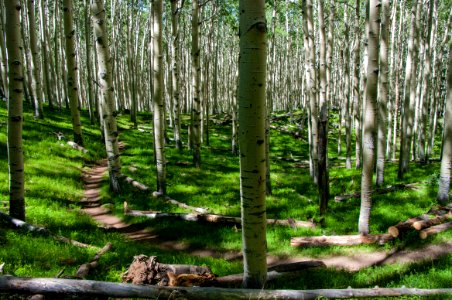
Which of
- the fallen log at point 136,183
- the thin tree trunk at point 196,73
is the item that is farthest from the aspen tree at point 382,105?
the fallen log at point 136,183

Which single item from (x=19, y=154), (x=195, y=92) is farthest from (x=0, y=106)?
(x=19, y=154)

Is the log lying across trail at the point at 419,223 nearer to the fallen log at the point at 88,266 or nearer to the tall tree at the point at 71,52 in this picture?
the fallen log at the point at 88,266

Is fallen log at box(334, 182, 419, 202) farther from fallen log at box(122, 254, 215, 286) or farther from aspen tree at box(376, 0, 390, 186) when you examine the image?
fallen log at box(122, 254, 215, 286)

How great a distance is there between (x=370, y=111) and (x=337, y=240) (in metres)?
2.63

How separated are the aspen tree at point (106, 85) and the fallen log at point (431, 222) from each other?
7721 mm

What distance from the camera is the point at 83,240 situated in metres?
6.83

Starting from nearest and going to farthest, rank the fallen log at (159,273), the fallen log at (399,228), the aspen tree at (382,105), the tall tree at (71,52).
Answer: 1. the fallen log at (159,273)
2. the fallen log at (399,228)
3. the aspen tree at (382,105)
4. the tall tree at (71,52)

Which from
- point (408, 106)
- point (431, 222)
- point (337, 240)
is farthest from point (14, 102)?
point (408, 106)

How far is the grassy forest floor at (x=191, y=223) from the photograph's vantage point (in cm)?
536

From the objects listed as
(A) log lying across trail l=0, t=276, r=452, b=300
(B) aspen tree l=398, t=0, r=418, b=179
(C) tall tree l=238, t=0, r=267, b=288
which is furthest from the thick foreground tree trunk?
(B) aspen tree l=398, t=0, r=418, b=179

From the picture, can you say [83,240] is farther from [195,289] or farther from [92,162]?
[92,162]

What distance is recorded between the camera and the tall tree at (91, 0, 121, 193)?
966 cm

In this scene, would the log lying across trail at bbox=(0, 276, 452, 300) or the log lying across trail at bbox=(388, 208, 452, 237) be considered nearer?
the log lying across trail at bbox=(0, 276, 452, 300)

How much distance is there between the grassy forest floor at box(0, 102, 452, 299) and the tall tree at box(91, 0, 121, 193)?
883 millimetres
